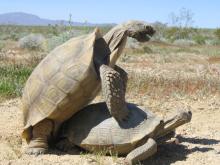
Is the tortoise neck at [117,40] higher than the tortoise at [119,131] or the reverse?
higher

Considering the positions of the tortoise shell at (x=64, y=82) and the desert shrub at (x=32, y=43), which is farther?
the desert shrub at (x=32, y=43)

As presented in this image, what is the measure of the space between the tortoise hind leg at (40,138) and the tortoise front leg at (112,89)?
32.1 inches

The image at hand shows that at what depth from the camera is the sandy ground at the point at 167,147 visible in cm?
530

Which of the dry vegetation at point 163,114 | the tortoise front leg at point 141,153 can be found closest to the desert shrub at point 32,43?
the dry vegetation at point 163,114

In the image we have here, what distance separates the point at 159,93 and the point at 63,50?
4264 mm

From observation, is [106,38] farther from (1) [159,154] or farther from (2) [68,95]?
(1) [159,154]

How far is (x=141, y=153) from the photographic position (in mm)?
5070

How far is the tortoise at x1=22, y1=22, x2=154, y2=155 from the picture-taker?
17.3 feet

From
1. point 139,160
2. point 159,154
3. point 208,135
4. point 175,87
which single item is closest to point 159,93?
point 175,87

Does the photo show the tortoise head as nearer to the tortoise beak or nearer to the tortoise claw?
the tortoise beak

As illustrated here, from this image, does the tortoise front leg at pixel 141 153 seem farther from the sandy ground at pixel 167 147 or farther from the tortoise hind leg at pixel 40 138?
the tortoise hind leg at pixel 40 138

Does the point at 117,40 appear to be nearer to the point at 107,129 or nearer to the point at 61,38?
the point at 107,129

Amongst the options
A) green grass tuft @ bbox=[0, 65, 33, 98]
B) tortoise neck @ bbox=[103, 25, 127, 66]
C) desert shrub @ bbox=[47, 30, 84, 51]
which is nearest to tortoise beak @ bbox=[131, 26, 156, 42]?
tortoise neck @ bbox=[103, 25, 127, 66]

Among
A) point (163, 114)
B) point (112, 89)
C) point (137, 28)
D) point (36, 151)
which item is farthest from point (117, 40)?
point (163, 114)
